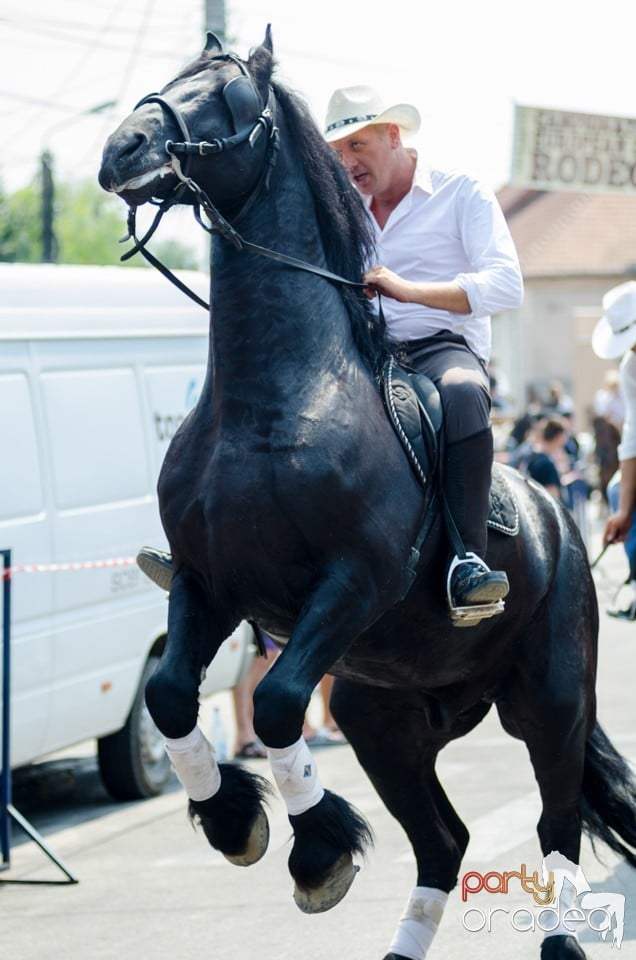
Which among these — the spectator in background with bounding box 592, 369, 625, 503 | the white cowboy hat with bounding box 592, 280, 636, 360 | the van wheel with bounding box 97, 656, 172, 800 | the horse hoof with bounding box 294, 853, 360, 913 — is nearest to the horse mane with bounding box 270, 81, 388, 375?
the horse hoof with bounding box 294, 853, 360, 913

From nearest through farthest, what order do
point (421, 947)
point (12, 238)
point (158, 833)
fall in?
point (421, 947)
point (158, 833)
point (12, 238)

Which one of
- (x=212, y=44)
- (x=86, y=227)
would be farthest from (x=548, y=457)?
(x=86, y=227)

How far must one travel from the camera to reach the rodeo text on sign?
2234cm

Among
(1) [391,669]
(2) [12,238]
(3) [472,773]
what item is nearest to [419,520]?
(1) [391,669]

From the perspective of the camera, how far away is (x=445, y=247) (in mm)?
5090

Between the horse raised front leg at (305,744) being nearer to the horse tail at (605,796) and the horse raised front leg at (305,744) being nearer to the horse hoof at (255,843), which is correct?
the horse hoof at (255,843)

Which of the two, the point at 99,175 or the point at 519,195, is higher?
the point at 99,175

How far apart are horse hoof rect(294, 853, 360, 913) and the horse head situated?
1922mm

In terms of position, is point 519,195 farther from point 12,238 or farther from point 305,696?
point 305,696

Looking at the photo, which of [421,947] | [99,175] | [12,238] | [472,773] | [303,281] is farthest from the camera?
[12,238]

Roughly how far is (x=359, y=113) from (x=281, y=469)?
4.49 feet

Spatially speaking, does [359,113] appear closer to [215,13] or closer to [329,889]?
[329,889]

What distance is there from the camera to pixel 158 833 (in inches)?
337

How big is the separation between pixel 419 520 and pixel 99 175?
4.65 ft
